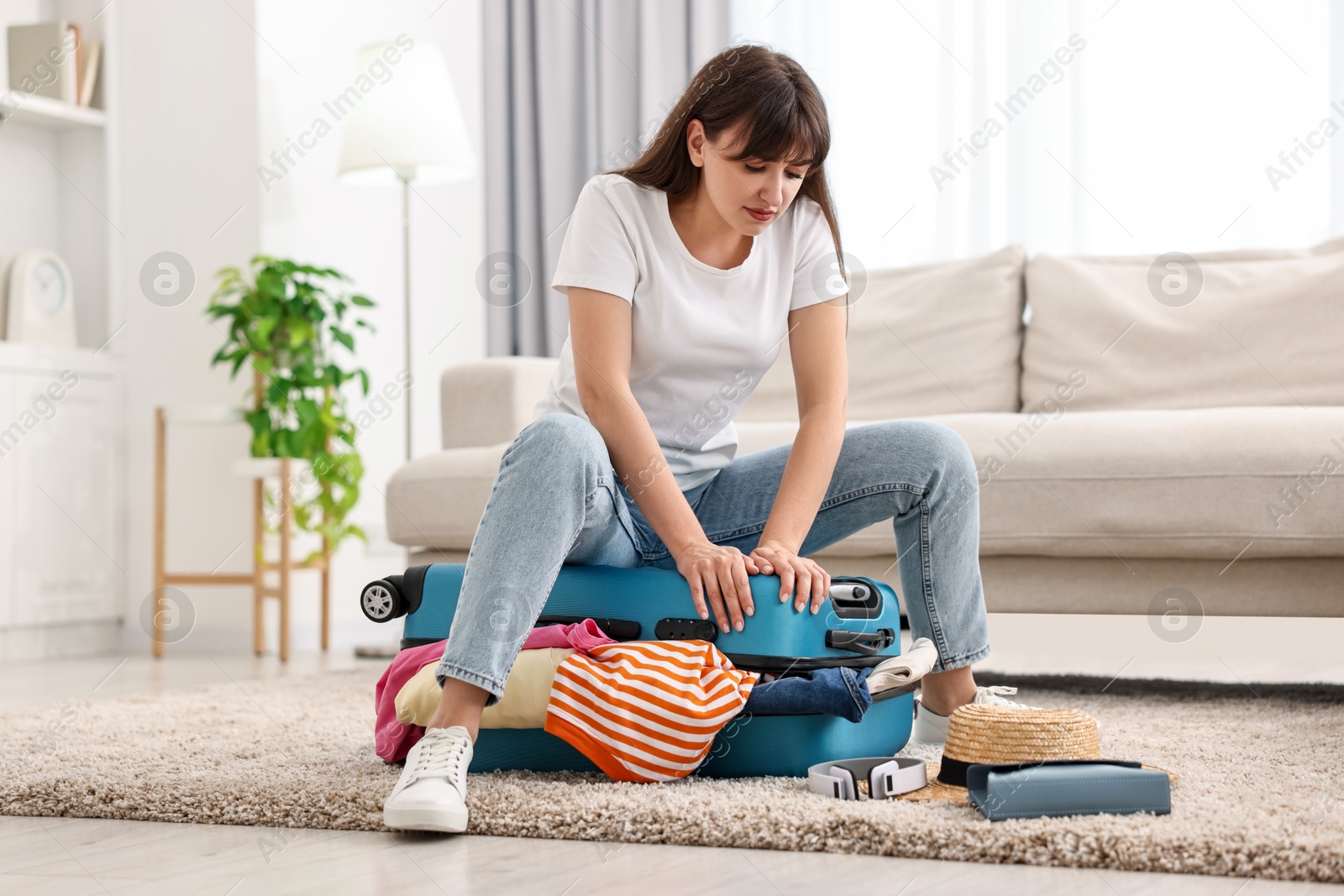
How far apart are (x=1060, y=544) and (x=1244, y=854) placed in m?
1.05

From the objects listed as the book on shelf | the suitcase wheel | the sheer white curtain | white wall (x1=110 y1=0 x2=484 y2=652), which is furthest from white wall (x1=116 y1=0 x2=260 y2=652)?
the suitcase wheel

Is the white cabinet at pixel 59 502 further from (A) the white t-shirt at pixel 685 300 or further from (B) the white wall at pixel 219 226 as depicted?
(A) the white t-shirt at pixel 685 300

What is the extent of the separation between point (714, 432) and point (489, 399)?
112 centimetres

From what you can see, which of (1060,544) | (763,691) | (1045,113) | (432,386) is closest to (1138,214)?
(1045,113)

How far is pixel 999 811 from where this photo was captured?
1.08m

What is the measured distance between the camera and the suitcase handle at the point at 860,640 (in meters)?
1.35

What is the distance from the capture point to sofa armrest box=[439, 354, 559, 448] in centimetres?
253

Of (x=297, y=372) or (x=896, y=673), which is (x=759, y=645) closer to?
(x=896, y=673)

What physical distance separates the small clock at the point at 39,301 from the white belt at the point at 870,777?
107 inches

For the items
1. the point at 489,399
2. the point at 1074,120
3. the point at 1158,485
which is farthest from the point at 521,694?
the point at 1074,120

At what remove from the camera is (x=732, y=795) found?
1193 millimetres

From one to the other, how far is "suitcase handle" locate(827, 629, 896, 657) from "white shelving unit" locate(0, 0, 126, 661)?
96.3 inches

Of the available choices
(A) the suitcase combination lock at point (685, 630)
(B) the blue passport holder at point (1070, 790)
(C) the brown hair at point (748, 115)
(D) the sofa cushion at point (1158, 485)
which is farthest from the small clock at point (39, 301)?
(B) the blue passport holder at point (1070, 790)

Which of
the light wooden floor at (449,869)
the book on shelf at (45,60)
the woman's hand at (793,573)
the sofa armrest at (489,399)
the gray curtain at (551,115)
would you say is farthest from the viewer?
the gray curtain at (551,115)
